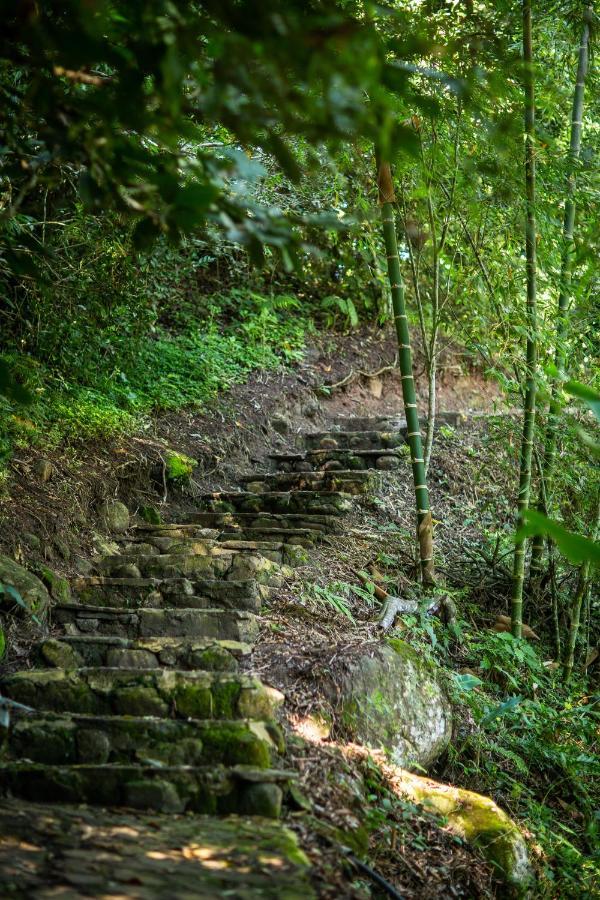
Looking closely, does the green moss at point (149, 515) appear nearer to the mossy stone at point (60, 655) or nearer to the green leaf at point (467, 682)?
the mossy stone at point (60, 655)

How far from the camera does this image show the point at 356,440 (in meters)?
6.80

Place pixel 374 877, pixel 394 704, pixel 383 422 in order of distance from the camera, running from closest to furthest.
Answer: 1. pixel 374 877
2. pixel 394 704
3. pixel 383 422

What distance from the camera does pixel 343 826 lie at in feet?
8.54

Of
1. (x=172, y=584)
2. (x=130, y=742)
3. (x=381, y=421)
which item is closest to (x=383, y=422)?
(x=381, y=421)

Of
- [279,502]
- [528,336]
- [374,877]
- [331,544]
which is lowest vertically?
[374,877]

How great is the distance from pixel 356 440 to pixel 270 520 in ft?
5.63

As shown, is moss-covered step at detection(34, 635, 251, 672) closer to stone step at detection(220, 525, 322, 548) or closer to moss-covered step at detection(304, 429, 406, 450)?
stone step at detection(220, 525, 322, 548)

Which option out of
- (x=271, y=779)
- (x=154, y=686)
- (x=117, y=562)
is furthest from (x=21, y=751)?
(x=117, y=562)

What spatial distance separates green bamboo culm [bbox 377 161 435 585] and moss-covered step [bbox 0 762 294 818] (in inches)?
92.5

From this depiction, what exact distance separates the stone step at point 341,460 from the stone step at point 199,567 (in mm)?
1961

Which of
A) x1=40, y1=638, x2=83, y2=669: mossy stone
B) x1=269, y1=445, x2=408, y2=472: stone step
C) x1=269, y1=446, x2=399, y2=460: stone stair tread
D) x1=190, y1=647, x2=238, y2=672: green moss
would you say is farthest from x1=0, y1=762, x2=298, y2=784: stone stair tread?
x1=269, y1=445, x2=408, y2=472: stone step

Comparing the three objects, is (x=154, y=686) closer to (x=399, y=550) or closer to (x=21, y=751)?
(x=21, y=751)

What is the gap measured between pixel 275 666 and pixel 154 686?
1.95ft

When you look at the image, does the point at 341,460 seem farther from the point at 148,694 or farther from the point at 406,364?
the point at 148,694
